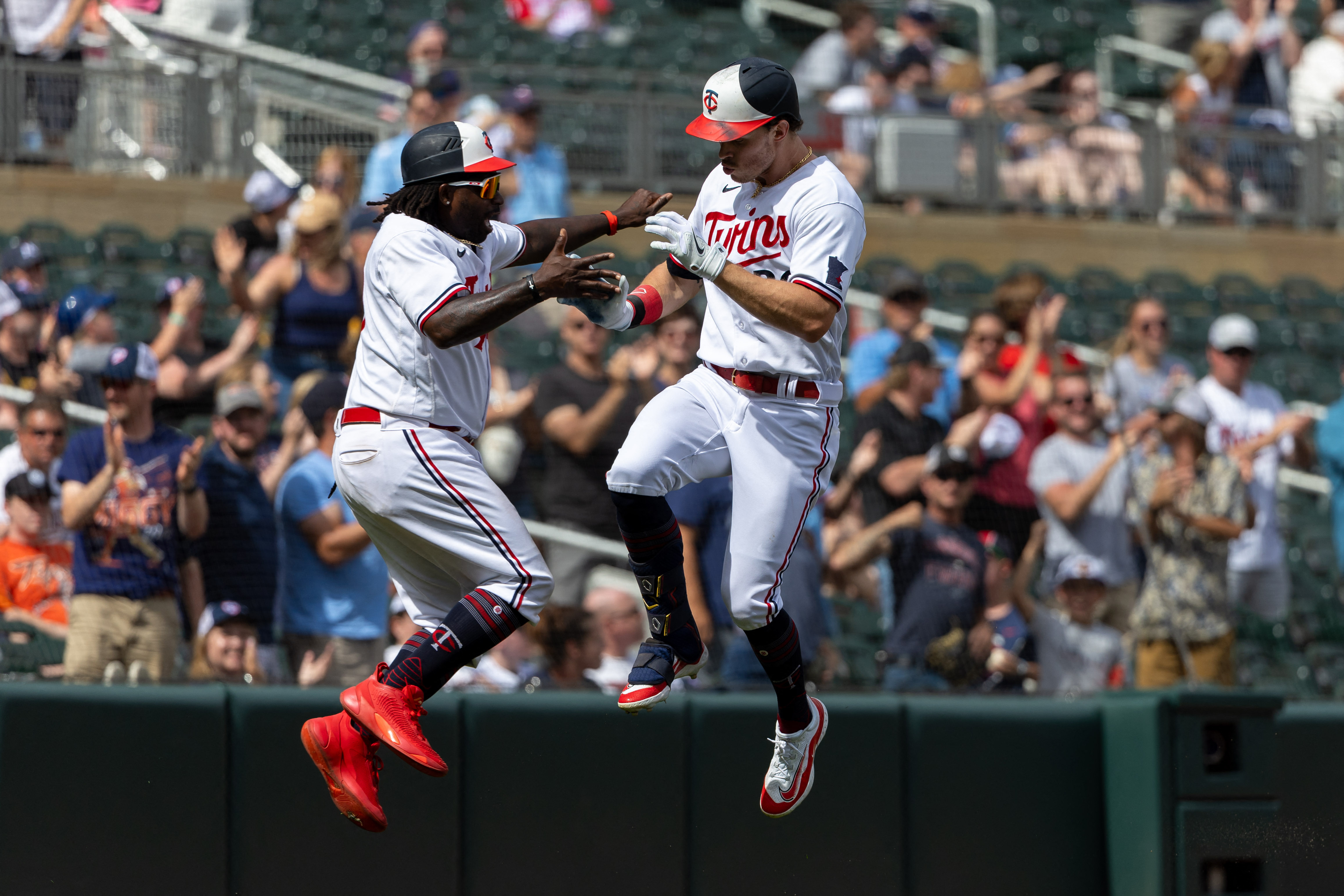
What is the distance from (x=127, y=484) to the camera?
628cm

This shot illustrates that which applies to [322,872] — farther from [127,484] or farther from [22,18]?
[22,18]

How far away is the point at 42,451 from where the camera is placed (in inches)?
262

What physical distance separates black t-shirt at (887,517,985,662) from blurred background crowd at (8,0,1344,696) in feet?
0.05

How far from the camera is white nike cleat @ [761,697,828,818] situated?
5266mm

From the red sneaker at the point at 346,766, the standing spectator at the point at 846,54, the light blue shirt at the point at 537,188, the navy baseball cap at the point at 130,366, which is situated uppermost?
the standing spectator at the point at 846,54

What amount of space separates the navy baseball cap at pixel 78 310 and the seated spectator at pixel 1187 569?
4.62 m

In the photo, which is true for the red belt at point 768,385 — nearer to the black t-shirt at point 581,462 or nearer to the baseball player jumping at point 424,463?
the baseball player jumping at point 424,463

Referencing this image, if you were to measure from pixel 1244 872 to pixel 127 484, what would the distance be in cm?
420

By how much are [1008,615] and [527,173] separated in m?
3.87

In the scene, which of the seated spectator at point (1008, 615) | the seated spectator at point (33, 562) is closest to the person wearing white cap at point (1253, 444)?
the seated spectator at point (1008, 615)

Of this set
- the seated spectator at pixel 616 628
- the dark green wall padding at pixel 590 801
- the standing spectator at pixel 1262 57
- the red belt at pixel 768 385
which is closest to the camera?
the red belt at pixel 768 385

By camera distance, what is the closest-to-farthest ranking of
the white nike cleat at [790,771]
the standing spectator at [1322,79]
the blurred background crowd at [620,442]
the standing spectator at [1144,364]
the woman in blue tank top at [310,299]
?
the white nike cleat at [790,771] → the blurred background crowd at [620,442] → the woman in blue tank top at [310,299] → the standing spectator at [1144,364] → the standing spectator at [1322,79]

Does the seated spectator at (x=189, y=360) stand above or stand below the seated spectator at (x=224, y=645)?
above

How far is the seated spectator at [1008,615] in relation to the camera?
714cm
